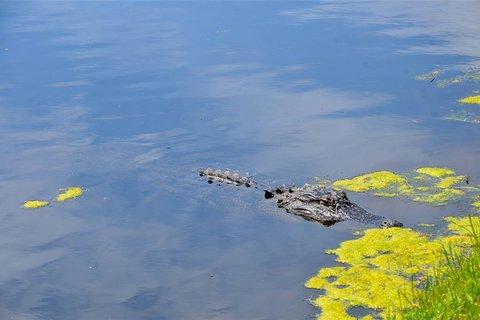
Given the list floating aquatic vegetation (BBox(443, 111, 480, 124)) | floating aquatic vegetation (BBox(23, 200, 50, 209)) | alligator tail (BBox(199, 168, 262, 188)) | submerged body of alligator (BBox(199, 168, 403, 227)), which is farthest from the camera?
floating aquatic vegetation (BBox(443, 111, 480, 124))

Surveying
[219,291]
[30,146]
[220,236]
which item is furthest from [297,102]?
[219,291]

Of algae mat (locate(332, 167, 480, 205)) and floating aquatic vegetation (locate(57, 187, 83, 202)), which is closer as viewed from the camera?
algae mat (locate(332, 167, 480, 205))

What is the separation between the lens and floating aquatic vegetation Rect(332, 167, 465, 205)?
18500 mm

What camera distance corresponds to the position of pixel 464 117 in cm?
2541

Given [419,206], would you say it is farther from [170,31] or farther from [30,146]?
[170,31]

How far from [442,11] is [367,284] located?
35008 mm

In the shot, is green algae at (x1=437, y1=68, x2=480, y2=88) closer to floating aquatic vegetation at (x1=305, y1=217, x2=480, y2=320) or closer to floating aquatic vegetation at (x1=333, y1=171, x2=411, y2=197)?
floating aquatic vegetation at (x1=333, y1=171, x2=411, y2=197)

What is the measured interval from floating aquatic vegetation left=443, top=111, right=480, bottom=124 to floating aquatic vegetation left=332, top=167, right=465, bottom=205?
16.7 feet

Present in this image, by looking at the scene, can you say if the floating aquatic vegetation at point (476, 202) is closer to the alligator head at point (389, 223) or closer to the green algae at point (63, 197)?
the alligator head at point (389, 223)

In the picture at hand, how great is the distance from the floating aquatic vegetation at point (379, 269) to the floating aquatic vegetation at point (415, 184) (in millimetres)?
1438

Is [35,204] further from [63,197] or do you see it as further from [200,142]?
[200,142]

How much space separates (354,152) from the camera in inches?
895

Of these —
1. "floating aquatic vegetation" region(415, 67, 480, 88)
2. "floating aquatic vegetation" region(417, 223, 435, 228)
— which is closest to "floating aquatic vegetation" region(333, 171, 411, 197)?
"floating aquatic vegetation" region(417, 223, 435, 228)

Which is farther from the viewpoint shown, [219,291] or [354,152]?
[354,152]
